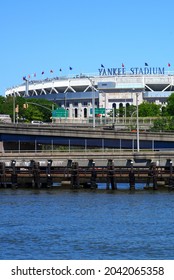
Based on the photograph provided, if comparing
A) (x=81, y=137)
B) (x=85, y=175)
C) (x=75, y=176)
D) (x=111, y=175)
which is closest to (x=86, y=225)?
(x=111, y=175)

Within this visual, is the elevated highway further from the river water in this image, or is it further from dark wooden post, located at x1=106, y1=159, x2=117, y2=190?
the river water

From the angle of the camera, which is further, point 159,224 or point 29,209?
point 29,209

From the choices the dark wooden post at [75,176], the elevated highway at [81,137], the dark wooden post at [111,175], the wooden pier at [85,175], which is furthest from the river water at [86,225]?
the elevated highway at [81,137]

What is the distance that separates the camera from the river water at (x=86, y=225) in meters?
67.8

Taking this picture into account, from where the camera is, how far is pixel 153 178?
→ 378 ft

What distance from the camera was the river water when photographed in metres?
67.8

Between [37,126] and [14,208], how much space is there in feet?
250

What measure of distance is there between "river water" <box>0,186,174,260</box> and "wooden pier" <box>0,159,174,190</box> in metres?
4.23

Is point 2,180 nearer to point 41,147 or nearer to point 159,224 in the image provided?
point 159,224

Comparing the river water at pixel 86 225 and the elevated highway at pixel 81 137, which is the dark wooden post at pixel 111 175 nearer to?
the river water at pixel 86 225

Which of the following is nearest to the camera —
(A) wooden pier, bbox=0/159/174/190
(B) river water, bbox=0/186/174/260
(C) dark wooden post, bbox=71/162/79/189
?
(B) river water, bbox=0/186/174/260

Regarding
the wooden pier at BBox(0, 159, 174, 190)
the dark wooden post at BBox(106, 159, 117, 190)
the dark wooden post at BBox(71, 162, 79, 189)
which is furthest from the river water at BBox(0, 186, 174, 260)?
the dark wooden post at BBox(71, 162, 79, 189)

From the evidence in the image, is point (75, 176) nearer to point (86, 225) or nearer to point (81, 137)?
point (86, 225)
